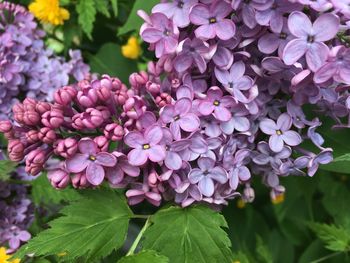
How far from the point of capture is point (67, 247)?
84cm

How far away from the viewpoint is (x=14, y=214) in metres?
1.15

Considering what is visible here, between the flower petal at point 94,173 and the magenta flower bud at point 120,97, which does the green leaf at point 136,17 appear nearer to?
the magenta flower bud at point 120,97

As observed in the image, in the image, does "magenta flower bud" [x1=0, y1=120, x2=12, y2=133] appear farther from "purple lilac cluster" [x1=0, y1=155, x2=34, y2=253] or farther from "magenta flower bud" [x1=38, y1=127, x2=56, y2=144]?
"purple lilac cluster" [x1=0, y1=155, x2=34, y2=253]

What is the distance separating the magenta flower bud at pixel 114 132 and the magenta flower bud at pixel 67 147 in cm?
5

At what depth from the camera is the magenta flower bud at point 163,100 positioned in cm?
85

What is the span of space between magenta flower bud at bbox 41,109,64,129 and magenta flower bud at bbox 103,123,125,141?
0.22ft

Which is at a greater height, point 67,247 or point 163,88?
point 163,88

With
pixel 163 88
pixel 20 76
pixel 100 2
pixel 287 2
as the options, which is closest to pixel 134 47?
pixel 100 2

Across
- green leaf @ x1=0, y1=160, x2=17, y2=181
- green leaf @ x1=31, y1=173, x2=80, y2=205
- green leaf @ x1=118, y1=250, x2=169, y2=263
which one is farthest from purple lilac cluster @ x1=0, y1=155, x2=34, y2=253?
green leaf @ x1=118, y1=250, x2=169, y2=263

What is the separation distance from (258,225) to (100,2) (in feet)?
2.44

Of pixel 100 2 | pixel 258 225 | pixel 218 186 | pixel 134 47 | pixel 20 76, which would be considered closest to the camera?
pixel 218 186

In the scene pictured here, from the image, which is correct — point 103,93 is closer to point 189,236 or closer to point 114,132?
point 114,132

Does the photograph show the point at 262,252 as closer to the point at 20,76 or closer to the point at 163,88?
the point at 163,88

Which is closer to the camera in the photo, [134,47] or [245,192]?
[245,192]
